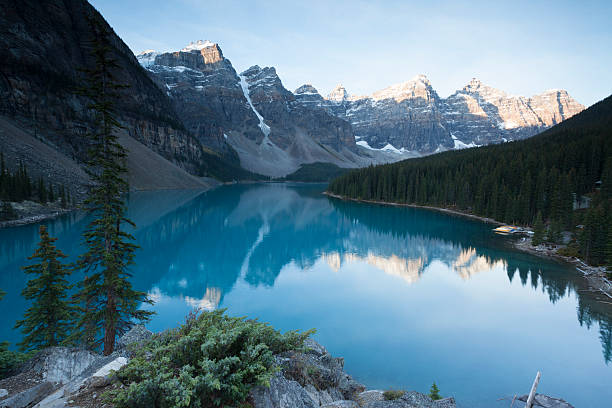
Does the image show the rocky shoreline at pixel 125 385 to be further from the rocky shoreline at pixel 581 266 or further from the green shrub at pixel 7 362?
the rocky shoreline at pixel 581 266

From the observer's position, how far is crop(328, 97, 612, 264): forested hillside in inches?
1525

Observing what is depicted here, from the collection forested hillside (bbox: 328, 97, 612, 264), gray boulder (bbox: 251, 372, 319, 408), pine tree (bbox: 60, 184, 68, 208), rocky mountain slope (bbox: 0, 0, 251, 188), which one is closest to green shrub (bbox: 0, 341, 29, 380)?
gray boulder (bbox: 251, 372, 319, 408)

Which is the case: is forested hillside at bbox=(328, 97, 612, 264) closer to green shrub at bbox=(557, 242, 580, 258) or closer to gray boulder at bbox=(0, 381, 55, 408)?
green shrub at bbox=(557, 242, 580, 258)

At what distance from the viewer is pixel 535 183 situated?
53031 millimetres

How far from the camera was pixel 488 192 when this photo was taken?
6153 cm

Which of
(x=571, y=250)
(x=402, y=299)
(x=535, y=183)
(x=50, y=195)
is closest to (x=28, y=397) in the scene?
(x=402, y=299)

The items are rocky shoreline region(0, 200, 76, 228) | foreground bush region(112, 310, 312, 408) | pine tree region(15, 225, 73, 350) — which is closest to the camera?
foreground bush region(112, 310, 312, 408)

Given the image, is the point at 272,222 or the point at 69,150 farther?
the point at 69,150

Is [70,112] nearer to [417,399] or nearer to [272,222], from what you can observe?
[272,222]

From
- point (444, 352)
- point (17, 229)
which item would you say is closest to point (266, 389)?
point (444, 352)

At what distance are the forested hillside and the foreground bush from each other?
106 ft

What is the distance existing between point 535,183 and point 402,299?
4597 centimetres

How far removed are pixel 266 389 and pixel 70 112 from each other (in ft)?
355

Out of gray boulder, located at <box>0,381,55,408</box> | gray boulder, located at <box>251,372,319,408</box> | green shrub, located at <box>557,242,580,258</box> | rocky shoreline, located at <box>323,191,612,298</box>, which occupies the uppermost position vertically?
gray boulder, located at <box>251,372,319,408</box>
